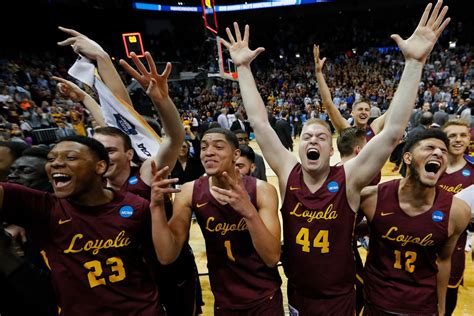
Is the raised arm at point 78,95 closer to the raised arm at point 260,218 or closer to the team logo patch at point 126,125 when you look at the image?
Result: the team logo patch at point 126,125

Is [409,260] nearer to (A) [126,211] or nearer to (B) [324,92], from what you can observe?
(A) [126,211]

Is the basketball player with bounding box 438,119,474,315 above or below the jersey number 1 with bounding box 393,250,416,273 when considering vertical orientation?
above

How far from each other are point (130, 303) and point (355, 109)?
3.58 meters

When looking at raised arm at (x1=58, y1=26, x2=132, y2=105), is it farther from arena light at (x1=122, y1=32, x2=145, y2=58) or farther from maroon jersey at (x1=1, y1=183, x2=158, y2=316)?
arena light at (x1=122, y1=32, x2=145, y2=58)

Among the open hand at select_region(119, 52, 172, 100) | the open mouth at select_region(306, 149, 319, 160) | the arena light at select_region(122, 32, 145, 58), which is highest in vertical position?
the arena light at select_region(122, 32, 145, 58)

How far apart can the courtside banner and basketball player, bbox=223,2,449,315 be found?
4.02 ft

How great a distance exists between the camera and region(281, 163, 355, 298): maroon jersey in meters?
2.33

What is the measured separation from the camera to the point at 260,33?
101ft

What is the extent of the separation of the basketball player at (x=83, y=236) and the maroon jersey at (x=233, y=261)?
51cm

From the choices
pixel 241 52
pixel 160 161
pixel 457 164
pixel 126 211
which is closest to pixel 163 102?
pixel 160 161

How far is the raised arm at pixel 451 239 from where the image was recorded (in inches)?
90.4

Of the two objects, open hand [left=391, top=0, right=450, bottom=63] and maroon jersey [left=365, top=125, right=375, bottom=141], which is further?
maroon jersey [left=365, top=125, right=375, bottom=141]

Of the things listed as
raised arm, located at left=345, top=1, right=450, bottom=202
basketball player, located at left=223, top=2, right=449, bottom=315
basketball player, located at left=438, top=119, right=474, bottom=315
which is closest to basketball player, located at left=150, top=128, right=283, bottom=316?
basketball player, located at left=223, top=2, right=449, bottom=315

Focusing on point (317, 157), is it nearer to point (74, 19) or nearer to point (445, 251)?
point (445, 251)
